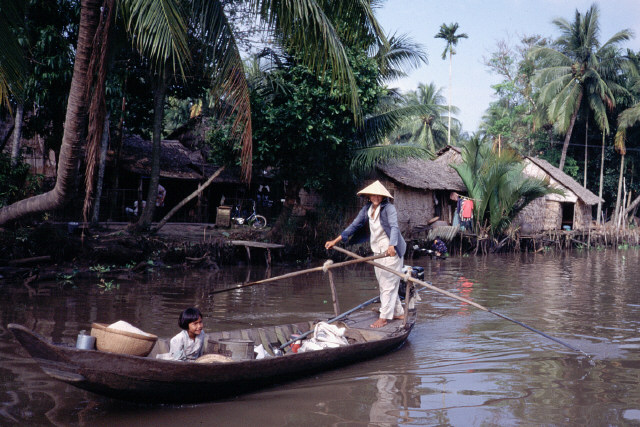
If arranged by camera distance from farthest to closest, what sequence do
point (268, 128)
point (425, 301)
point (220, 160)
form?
point (220, 160) → point (268, 128) → point (425, 301)

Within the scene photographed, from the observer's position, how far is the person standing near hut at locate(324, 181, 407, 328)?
19.2 ft

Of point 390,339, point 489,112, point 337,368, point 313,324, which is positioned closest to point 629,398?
point 390,339

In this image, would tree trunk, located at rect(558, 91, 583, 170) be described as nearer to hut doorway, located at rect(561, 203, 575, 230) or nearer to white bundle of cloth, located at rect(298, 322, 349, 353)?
hut doorway, located at rect(561, 203, 575, 230)

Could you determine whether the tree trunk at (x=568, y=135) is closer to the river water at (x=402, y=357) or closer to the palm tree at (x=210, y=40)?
the river water at (x=402, y=357)

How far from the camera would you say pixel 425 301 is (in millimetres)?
9234

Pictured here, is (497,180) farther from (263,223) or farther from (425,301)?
(425,301)

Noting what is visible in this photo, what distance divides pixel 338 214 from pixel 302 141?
3098 mm

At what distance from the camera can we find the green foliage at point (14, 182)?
9.77 meters

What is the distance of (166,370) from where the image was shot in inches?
140

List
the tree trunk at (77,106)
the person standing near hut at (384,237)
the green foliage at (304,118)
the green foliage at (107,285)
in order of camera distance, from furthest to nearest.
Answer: the green foliage at (304,118), the green foliage at (107,285), the person standing near hut at (384,237), the tree trunk at (77,106)

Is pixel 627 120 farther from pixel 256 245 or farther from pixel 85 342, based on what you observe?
pixel 85 342

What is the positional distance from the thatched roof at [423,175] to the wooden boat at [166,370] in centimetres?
1138

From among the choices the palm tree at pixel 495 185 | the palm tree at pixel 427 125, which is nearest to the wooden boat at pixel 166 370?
the palm tree at pixel 495 185

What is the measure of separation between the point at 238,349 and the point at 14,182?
7.77 m
